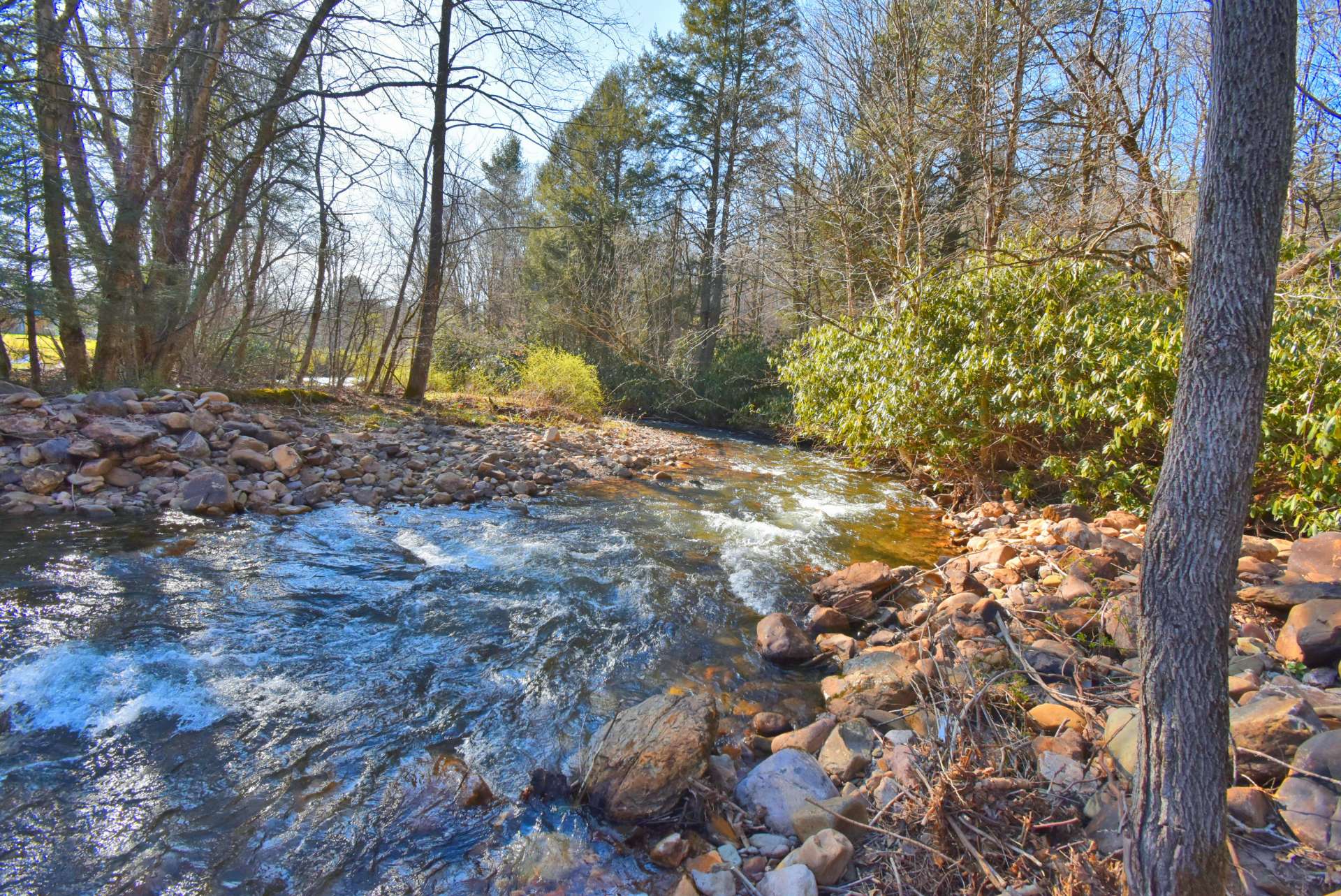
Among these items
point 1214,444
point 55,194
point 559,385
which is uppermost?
point 55,194

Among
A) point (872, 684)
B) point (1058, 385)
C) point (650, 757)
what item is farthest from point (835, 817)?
point (1058, 385)

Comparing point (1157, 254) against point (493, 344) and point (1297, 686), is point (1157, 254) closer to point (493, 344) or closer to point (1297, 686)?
point (1297, 686)

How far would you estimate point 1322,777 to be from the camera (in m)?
1.89

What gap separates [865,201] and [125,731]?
9995mm

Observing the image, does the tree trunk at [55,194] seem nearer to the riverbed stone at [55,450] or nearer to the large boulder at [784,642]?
the riverbed stone at [55,450]

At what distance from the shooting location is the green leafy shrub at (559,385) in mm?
13016

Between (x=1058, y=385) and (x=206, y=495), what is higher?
(x=1058, y=385)

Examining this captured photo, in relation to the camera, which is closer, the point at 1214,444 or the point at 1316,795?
the point at 1214,444

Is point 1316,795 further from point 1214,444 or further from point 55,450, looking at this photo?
point 55,450

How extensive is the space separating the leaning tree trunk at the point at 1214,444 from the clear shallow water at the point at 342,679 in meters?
1.65

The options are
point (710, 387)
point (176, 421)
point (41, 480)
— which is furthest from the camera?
point (710, 387)

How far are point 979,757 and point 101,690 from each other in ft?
12.6

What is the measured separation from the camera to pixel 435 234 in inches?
431

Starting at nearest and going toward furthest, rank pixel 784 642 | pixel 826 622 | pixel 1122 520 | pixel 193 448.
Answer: pixel 784 642 < pixel 826 622 < pixel 1122 520 < pixel 193 448
